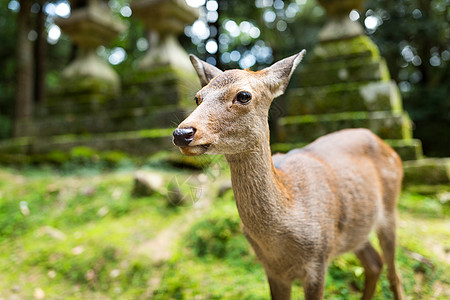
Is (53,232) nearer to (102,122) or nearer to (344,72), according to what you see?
(102,122)

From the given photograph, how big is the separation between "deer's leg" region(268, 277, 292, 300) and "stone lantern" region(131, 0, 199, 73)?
17.0ft

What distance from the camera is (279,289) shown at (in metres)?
2.09

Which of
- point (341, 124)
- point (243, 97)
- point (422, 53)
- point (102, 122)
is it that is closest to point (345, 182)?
point (243, 97)

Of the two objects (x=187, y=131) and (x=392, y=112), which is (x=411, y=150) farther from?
(x=187, y=131)

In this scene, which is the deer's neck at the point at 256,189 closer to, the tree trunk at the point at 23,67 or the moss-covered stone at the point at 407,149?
the moss-covered stone at the point at 407,149

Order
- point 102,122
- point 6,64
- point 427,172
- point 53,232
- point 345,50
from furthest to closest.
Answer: point 6,64 → point 102,122 → point 345,50 → point 427,172 → point 53,232

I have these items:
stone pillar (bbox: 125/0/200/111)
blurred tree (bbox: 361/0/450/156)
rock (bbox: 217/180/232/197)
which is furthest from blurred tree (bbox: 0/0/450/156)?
rock (bbox: 217/180/232/197)

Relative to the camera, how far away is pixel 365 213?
7.57 feet

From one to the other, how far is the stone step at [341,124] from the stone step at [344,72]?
653 mm

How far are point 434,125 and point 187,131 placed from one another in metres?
11.0

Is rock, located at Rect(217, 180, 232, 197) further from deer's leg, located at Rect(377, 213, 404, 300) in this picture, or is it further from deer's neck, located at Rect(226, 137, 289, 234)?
deer's neck, located at Rect(226, 137, 289, 234)

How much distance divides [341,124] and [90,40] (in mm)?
5651

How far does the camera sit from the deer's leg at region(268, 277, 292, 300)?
6.77ft

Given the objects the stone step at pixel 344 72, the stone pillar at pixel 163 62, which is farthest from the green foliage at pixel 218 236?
the stone step at pixel 344 72
